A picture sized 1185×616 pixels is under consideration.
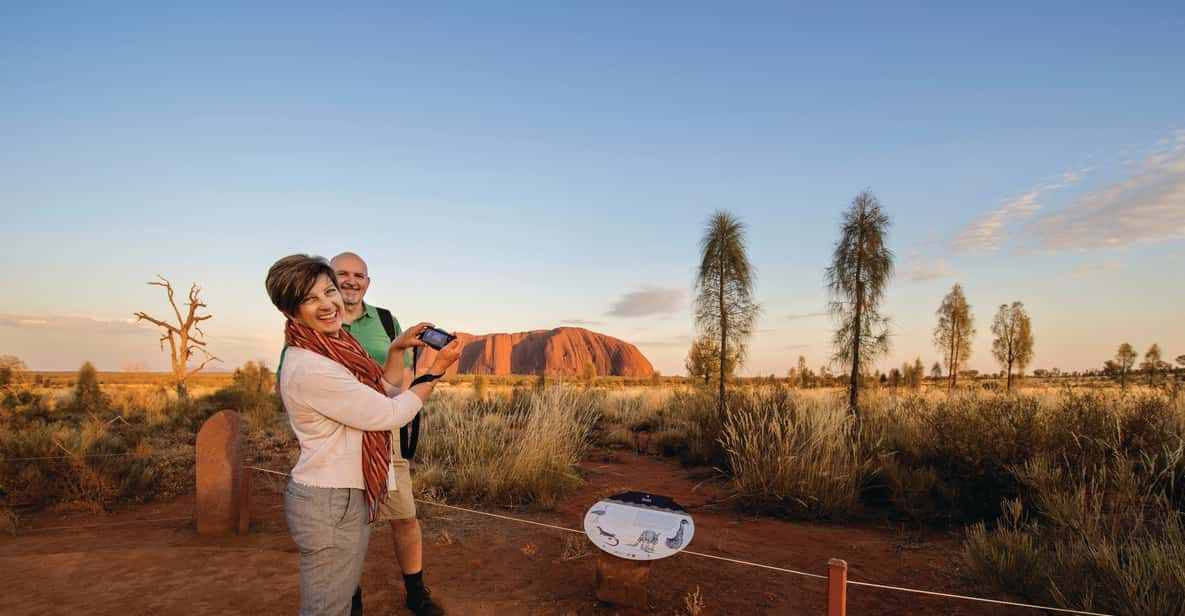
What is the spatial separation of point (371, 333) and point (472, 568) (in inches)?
→ 92.1

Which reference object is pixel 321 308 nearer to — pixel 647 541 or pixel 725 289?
pixel 647 541

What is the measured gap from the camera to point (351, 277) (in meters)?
3.27

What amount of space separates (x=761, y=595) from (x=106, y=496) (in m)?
7.41

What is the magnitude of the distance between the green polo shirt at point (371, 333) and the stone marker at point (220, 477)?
2950mm

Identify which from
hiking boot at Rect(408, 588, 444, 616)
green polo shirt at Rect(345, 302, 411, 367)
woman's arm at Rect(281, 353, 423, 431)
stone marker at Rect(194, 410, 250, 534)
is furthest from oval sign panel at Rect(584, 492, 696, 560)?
stone marker at Rect(194, 410, 250, 534)

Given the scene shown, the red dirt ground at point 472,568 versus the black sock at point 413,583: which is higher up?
the black sock at point 413,583

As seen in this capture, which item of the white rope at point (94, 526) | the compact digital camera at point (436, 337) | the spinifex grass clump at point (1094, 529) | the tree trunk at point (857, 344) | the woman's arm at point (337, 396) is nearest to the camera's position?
the woman's arm at point (337, 396)

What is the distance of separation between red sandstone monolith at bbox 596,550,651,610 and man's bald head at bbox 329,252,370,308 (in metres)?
2.38

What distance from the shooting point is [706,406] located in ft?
33.7

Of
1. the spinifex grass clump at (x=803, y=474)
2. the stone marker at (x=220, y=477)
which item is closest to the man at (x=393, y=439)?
the stone marker at (x=220, y=477)

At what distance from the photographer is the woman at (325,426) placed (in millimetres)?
1983

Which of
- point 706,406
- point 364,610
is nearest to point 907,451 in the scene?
point 706,406

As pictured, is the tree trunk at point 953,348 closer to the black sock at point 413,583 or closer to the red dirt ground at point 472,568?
the red dirt ground at point 472,568

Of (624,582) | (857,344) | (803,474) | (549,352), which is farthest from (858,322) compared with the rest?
(549,352)
